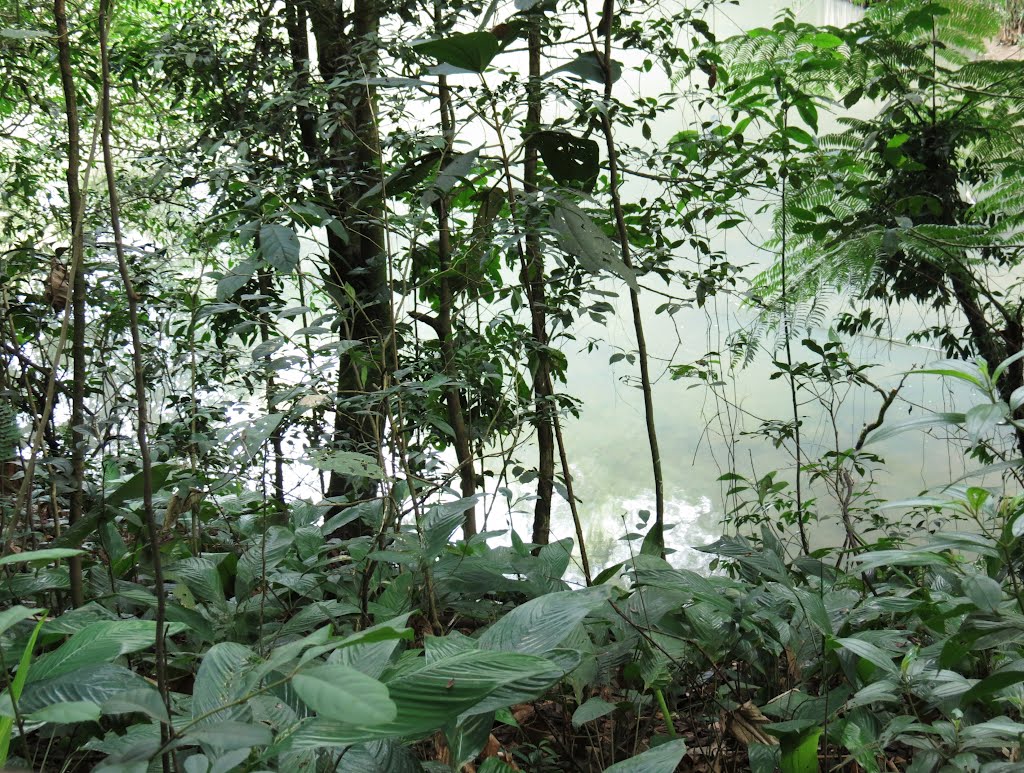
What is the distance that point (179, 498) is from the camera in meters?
1.50

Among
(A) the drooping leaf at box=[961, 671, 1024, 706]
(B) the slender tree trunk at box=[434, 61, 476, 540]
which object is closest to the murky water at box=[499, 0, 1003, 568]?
(B) the slender tree trunk at box=[434, 61, 476, 540]

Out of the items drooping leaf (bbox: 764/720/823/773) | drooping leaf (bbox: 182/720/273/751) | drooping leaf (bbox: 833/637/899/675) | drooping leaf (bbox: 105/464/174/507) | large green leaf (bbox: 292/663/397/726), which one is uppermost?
drooping leaf (bbox: 105/464/174/507)

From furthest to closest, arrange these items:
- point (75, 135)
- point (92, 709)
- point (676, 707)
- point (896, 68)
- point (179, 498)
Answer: point (896, 68) → point (179, 498) → point (676, 707) → point (75, 135) → point (92, 709)

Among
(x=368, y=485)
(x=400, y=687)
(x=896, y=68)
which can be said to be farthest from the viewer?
(x=896, y=68)

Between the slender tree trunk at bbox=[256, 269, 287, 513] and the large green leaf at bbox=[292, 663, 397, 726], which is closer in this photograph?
the large green leaf at bbox=[292, 663, 397, 726]

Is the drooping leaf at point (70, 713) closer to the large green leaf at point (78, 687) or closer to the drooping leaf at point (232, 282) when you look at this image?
the large green leaf at point (78, 687)

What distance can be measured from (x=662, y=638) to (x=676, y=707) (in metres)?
0.19

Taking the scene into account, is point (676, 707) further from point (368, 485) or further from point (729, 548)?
point (368, 485)

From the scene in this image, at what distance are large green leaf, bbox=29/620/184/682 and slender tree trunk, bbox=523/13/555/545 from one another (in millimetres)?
869

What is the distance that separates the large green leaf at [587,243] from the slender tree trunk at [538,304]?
27cm

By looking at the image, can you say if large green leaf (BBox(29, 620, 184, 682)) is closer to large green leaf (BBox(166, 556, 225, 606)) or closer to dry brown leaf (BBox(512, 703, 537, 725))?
large green leaf (BBox(166, 556, 225, 606))

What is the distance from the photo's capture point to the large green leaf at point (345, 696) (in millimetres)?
548

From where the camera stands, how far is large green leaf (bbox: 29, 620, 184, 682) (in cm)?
84

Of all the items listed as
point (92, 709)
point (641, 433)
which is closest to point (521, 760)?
point (92, 709)
